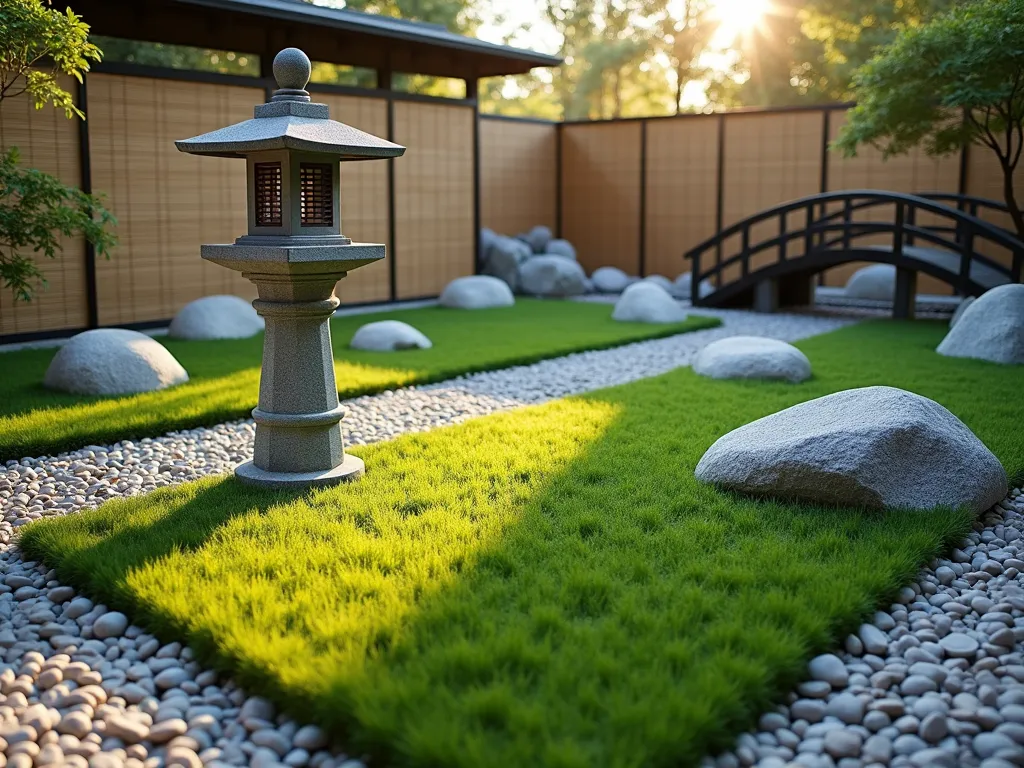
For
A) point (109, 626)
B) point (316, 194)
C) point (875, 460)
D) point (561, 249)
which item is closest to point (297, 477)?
point (316, 194)

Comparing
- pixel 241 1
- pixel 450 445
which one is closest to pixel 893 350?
pixel 450 445

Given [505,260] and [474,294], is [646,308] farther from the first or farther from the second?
[505,260]

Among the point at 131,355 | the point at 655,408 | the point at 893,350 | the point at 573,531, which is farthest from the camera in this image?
the point at 893,350

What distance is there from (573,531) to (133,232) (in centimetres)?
740

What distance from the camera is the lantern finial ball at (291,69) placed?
15.3ft

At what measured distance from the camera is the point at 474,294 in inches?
502

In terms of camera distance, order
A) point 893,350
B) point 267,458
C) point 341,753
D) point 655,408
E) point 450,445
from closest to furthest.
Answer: point 341,753 → point 267,458 → point 450,445 → point 655,408 → point 893,350

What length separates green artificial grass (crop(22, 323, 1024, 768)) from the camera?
257cm

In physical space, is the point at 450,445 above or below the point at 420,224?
below

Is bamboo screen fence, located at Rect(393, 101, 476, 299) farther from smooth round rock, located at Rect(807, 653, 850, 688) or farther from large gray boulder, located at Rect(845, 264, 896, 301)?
smooth round rock, located at Rect(807, 653, 850, 688)

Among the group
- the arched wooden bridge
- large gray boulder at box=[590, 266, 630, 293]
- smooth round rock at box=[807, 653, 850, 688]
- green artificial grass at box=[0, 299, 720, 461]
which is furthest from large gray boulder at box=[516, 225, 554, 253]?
smooth round rock at box=[807, 653, 850, 688]

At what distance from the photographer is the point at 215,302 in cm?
969

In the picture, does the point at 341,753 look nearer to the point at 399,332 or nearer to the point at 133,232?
the point at 399,332

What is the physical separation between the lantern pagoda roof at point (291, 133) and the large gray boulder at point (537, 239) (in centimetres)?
A: 1141
